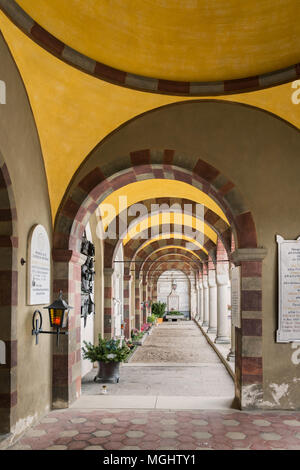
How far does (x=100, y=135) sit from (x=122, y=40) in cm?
135

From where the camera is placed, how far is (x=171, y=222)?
15648mm

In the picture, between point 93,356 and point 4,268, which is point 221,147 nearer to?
point 4,268

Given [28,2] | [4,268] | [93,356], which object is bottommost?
[93,356]

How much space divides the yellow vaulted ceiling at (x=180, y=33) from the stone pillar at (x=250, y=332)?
245 cm

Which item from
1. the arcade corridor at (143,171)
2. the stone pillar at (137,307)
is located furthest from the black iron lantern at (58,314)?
the stone pillar at (137,307)

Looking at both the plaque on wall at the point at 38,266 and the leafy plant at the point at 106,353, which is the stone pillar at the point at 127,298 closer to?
the leafy plant at the point at 106,353

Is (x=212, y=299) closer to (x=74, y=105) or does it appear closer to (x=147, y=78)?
(x=147, y=78)

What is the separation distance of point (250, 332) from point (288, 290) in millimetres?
749

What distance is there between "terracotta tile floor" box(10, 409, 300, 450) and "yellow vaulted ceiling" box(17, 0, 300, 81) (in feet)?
14.3

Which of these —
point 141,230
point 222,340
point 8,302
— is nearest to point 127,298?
point 141,230

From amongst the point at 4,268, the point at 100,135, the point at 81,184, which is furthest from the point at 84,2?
the point at 4,268

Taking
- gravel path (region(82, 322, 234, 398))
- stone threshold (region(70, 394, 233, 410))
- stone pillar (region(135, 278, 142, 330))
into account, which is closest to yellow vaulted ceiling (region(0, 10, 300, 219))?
stone threshold (region(70, 394, 233, 410))

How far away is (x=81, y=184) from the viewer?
20.5 ft

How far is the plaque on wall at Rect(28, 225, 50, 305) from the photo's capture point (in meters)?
5.09
